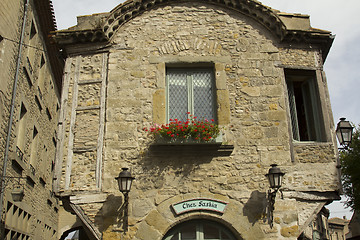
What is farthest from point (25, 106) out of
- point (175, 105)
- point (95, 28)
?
point (175, 105)

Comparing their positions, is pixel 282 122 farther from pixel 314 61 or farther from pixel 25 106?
pixel 25 106

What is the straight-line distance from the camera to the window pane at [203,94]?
7.19m

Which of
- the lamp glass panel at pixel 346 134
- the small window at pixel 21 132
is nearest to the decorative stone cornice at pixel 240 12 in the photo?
the lamp glass panel at pixel 346 134

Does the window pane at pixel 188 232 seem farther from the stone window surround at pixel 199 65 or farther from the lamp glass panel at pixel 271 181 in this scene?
the stone window surround at pixel 199 65

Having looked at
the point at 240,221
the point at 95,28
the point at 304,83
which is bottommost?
the point at 240,221

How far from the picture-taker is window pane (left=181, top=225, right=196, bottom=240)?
21.3ft

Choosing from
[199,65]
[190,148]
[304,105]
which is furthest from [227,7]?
[190,148]

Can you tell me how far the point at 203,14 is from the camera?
789 cm

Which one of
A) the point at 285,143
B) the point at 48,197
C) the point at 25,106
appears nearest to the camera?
the point at 285,143

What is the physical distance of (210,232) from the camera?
6.50 meters

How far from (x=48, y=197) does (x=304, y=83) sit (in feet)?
35.9

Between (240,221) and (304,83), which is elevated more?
(304,83)

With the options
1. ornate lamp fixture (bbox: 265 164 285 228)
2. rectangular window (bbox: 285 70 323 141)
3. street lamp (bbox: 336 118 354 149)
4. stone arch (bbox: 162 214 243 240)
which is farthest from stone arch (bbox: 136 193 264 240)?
street lamp (bbox: 336 118 354 149)

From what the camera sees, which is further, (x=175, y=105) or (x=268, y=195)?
(x=175, y=105)
